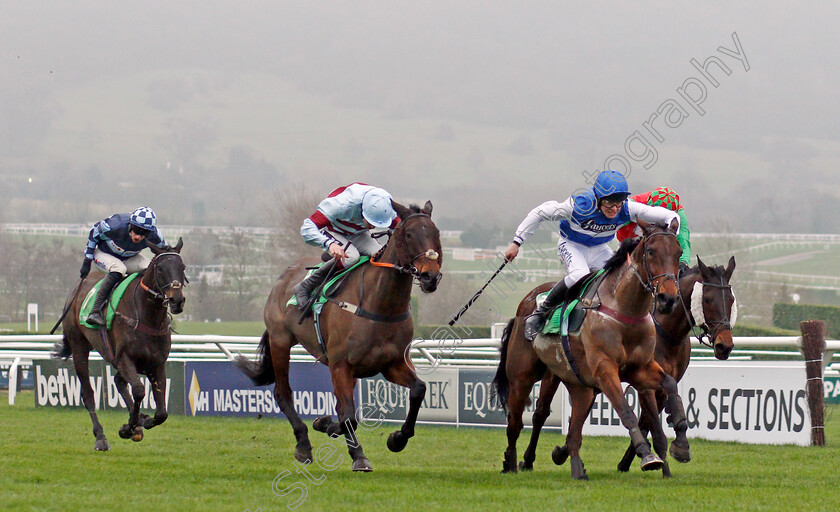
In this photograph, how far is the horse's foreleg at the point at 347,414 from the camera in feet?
24.6

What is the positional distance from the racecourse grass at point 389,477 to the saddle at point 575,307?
1008mm

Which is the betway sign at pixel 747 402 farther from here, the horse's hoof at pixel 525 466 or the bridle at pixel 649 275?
the bridle at pixel 649 275

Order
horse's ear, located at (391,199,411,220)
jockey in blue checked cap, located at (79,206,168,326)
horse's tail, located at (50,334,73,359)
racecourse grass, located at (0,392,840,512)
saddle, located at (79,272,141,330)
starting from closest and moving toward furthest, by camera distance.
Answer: racecourse grass, located at (0,392,840,512) → horse's ear, located at (391,199,411,220) → saddle, located at (79,272,141,330) → jockey in blue checked cap, located at (79,206,168,326) → horse's tail, located at (50,334,73,359)

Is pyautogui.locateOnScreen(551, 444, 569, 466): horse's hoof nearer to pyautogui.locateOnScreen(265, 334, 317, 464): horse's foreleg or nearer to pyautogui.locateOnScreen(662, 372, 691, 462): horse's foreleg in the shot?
pyautogui.locateOnScreen(662, 372, 691, 462): horse's foreleg

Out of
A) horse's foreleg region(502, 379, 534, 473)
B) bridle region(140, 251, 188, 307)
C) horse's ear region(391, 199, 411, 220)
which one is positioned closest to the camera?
horse's ear region(391, 199, 411, 220)

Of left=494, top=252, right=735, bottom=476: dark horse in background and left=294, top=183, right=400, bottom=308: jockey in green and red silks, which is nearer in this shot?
left=294, top=183, right=400, bottom=308: jockey in green and red silks

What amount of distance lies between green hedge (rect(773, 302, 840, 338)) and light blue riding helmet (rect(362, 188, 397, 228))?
22859 millimetres

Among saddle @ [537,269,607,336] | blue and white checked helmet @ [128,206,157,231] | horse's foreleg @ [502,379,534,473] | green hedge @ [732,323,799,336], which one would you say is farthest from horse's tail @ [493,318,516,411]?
green hedge @ [732,323,799,336]

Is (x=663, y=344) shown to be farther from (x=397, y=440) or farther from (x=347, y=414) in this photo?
(x=347, y=414)

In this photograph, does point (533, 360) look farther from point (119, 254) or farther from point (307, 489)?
point (119, 254)

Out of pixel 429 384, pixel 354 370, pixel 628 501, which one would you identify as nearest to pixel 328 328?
pixel 354 370

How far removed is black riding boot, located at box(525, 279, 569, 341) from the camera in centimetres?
766

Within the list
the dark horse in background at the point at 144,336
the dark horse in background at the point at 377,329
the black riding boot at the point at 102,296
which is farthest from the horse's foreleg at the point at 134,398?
the dark horse in background at the point at 377,329

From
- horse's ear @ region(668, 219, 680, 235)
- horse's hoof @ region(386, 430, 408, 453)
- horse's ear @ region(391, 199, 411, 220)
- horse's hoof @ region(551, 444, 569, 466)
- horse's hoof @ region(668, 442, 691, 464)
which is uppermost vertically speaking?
horse's ear @ region(391, 199, 411, 220)
